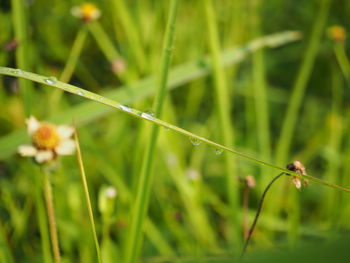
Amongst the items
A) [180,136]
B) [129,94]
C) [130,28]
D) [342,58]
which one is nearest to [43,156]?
[129,94]

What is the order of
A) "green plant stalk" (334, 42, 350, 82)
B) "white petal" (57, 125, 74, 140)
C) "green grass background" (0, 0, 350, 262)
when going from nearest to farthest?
"white petal" (57, 125, 74, 140) → "green grass background" (0, 0, 350, 262) → "green plant stalk" (334, 42, 350, 82)

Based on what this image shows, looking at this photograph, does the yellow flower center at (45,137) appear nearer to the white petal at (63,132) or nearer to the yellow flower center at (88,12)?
the white petal at (63,132)

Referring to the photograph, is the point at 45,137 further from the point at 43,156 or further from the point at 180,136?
the point at 180,136

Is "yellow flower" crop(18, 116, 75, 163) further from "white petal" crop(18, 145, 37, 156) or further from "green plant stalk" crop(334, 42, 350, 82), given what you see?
"green plant stalk" crop(334, 42, 350, 82)

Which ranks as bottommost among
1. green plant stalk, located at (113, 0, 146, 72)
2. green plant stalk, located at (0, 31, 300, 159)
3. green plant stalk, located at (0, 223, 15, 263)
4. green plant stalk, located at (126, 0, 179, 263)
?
green plant stalk, located at (0, 223, 15, 263)

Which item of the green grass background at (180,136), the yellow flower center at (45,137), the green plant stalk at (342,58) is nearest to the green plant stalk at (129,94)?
the green grass background at (180,136)

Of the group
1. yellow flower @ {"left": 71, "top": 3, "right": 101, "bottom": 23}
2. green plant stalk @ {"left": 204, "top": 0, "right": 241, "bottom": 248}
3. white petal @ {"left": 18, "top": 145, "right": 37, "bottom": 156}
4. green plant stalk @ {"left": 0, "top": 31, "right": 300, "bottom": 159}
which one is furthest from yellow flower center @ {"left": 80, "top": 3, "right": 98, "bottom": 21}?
white petal @ {"left": 18, "top": 145, "right": 37, "bottom": 156}
